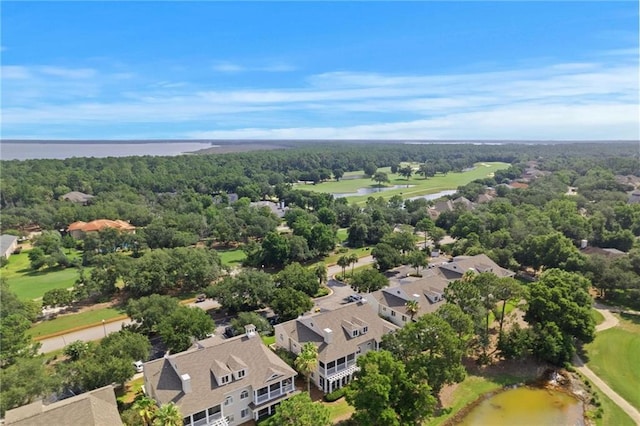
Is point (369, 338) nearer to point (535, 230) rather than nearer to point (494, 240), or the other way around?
point (494, 240)

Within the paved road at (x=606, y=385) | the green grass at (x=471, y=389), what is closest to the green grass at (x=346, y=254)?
the green grass at (x=471, y=389)

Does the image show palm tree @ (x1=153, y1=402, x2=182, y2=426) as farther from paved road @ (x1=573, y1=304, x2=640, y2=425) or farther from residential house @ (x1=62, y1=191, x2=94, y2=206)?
residential house @ (x1=62, y1=191, x2=94, y2=206)

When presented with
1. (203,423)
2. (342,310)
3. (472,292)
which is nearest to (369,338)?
(342,310)

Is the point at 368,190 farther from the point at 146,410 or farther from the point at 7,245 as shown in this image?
the point at 146,410

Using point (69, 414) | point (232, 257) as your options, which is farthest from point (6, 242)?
point (69, 414)

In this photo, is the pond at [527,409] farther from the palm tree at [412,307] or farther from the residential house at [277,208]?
the residential house at [277,208]

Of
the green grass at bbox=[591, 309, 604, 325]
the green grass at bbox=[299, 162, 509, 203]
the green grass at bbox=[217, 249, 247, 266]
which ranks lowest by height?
the green grass at bbox=[591, 309, 604, 325]

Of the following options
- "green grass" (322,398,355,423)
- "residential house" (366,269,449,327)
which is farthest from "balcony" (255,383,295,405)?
"residential house" (366,269,449,327)
